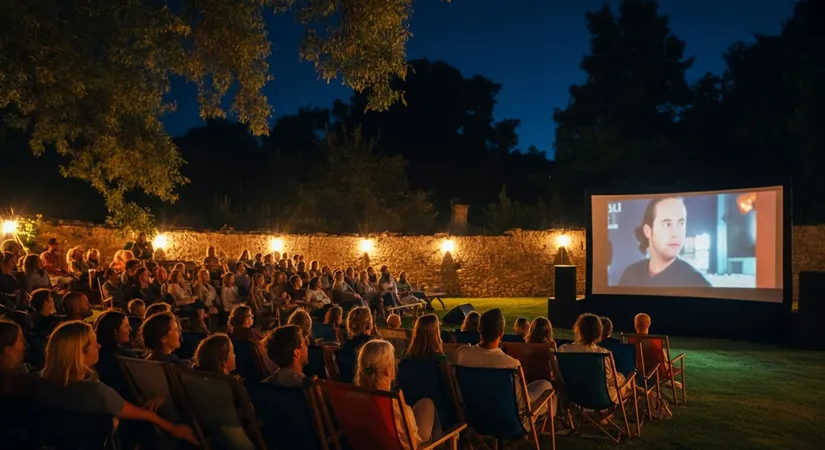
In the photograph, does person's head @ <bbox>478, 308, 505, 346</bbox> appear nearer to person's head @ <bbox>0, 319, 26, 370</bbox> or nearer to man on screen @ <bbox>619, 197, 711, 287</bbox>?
person's head @ <bbox>0, 319, 26, 370</bbox>

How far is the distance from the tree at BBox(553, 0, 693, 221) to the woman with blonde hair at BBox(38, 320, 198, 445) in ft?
73.5

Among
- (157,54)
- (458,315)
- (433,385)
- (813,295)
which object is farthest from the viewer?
(458,315)

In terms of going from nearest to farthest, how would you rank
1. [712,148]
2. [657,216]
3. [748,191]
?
[748,191] → [657,216] → [712,148]

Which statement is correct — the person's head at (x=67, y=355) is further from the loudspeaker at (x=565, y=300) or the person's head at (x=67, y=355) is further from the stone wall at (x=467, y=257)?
the stone wall at (x=467, y=257)

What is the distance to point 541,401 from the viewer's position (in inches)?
169

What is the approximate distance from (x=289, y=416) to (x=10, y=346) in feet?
4.55

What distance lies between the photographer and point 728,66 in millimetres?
25312

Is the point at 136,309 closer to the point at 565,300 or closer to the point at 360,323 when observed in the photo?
the point at 360,323

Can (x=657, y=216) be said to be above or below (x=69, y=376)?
above

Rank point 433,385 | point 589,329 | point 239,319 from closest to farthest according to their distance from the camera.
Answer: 1. point 433,385
2. point 589,329
3. point 239,319

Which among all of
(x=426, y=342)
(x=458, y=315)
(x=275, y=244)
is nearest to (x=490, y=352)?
(x=426, y=342)

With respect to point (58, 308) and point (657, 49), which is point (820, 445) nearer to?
point (58, 308)

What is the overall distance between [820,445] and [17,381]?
16.9ft

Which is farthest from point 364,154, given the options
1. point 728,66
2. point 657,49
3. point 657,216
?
point 657,216
